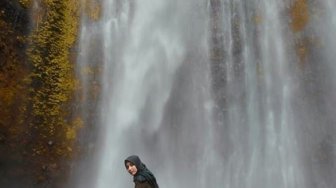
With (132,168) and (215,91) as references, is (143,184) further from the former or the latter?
(215,91)

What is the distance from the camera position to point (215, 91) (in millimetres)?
13812

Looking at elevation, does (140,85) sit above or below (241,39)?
below

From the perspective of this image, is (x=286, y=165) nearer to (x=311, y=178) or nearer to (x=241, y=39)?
(x=311, y=178)

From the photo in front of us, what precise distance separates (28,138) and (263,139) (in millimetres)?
6996

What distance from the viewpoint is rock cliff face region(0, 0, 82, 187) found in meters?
11.3

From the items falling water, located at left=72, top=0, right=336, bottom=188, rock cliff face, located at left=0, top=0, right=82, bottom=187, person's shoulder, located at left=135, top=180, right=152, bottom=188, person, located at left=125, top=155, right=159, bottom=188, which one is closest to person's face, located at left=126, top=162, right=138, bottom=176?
person, located at left=125, top=155, right=159, bottom=188

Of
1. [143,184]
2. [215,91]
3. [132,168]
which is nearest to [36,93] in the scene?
[215,91]

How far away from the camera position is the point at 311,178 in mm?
13039

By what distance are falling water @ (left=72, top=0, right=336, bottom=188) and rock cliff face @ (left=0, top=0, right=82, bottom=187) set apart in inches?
28.9

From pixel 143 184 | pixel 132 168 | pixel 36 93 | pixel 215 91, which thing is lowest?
pixel 215 91

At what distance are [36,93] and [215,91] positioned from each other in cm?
552

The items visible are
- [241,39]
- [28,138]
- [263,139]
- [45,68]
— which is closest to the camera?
[28,138]

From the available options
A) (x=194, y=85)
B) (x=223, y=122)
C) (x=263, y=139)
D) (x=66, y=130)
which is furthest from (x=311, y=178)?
(x=66, y=130)

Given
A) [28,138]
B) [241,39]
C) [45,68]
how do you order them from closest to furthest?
1. [28,138]
2. [45,68]
3. [241,39]
